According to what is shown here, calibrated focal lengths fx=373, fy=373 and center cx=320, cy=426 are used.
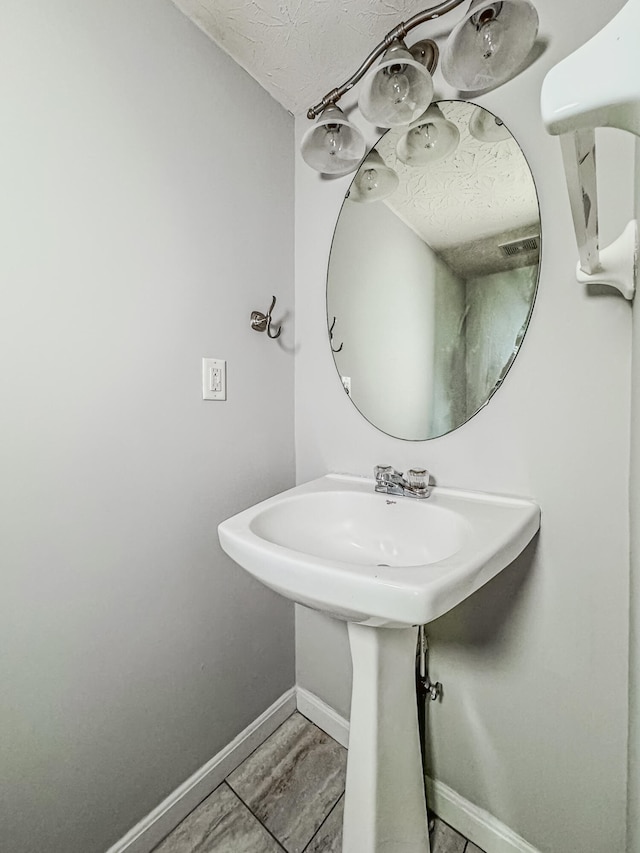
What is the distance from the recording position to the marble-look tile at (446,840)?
2.89 ft

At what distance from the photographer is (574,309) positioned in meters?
0.76

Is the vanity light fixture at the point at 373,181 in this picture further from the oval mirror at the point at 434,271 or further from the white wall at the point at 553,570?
the white wall at the point at 553,570

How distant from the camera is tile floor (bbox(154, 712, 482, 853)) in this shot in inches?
34.9

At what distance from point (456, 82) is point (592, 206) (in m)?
0.52

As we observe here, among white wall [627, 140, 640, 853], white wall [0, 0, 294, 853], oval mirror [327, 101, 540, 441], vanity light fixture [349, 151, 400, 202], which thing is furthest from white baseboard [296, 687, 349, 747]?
vanity light fixture [349, 151, 400, 202]

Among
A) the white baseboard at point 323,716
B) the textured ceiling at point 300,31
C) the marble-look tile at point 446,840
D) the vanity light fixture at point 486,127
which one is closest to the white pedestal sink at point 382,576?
the marble-look tile at point 446,840

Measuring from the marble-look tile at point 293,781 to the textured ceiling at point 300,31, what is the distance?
6.48ft

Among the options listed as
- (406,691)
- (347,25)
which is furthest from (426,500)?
(347,25)

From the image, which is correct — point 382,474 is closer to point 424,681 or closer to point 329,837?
point 424,681

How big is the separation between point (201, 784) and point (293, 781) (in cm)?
25

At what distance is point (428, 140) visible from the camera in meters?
0.96

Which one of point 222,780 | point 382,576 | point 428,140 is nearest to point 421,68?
point 428,140

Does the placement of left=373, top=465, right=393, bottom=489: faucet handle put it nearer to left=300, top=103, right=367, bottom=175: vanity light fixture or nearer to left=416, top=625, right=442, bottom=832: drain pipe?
left=416, top=625, right=442, bottom=832: drain pipe

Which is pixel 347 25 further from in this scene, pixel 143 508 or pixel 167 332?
pixel 143 508
